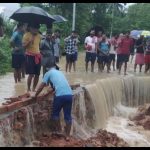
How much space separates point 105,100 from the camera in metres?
14.4

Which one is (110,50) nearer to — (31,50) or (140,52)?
(140,52)

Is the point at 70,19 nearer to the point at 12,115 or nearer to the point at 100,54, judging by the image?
the point at 100,54

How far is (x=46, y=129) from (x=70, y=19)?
80.9 ft

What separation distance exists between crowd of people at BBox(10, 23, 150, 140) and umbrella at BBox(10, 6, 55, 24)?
0.25m

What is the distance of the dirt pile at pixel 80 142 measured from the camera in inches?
329

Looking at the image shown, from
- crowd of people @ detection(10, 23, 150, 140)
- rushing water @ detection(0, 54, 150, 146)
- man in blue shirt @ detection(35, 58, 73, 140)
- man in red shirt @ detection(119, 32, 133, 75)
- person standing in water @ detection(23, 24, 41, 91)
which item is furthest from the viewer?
man in red shirt @ detection(119, 32, 133, 75)

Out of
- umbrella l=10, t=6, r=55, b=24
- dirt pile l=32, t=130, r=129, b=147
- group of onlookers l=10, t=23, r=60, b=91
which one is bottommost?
dirt pile l=32, t=130, r=129, b=147

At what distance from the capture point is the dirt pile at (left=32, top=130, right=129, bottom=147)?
8367 millimetres

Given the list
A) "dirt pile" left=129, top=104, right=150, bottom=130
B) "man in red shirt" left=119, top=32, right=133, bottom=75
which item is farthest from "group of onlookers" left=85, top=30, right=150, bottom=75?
"dirt pile" left=129, top=104, right=150, bottom=130

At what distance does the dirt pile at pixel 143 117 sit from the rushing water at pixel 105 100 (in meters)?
0.28

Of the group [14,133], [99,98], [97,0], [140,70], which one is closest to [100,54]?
[140,70]

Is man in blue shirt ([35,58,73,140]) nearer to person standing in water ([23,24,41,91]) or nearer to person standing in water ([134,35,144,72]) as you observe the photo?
person standing in water ([23,24,41,91])

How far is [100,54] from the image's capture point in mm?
17953

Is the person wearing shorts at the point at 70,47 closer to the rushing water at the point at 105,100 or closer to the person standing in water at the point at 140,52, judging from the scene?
the rushing water at the point at 105,100
